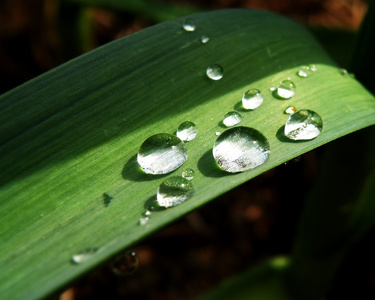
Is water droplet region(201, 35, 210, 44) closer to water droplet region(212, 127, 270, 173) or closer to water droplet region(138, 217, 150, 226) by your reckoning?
water droplet region(212, 127, 270, 173)

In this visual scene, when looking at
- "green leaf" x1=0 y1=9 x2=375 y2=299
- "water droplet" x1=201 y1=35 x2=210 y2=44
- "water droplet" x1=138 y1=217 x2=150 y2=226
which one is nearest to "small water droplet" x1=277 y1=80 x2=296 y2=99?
"green leaf" x1=0 y1=9 x2=375 y2=299

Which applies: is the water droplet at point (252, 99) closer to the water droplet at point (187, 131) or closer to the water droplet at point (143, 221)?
the water droplet at point (187, 131)

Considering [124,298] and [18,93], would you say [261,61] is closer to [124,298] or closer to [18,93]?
[18,93]

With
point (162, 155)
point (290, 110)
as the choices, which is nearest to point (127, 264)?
point (162, 155)

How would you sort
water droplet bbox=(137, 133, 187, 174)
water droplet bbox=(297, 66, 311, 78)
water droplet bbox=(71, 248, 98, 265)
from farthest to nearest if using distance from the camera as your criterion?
water droplet bbox=(297, 66, 311, 78) < water droplet bbox=(137, 133, 187, 174) < water droplet bbox=(71, 248, 98, 265)

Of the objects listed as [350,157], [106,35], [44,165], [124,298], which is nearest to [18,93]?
[44,165]

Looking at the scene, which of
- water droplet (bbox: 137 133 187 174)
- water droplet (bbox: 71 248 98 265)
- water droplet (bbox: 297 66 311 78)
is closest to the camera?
water droplet (bbox: 71 248 98 265)
